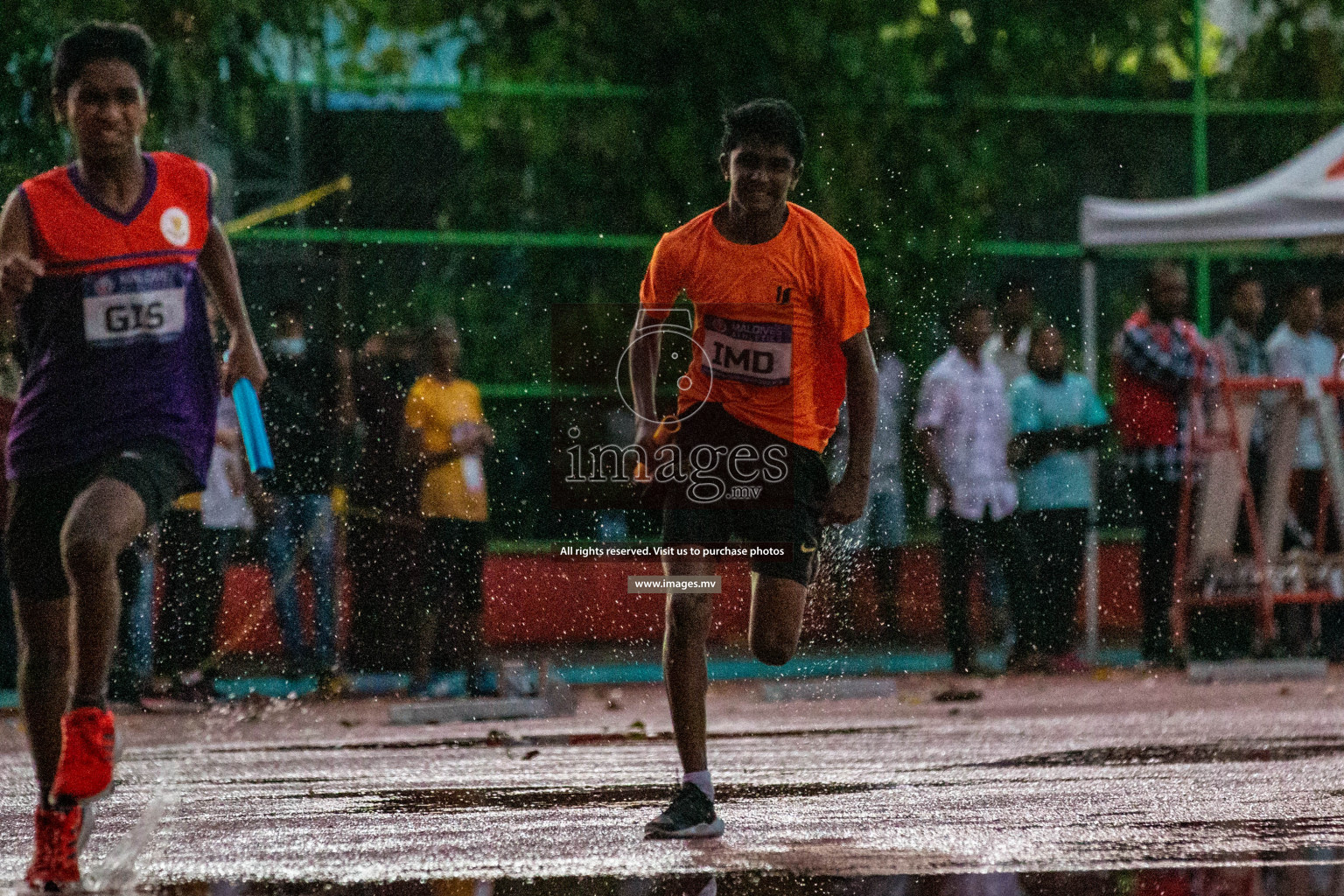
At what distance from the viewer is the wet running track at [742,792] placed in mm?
5020

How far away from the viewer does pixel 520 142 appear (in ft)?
38.9

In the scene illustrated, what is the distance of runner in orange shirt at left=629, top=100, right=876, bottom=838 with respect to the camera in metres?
5.55

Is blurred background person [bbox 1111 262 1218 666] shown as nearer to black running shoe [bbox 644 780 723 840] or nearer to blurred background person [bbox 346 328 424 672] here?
blurred background person [bbox 346 328 424 672]

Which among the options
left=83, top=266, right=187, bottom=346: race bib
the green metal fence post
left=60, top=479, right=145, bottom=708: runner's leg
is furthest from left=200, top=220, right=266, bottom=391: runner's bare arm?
the green metal fence post

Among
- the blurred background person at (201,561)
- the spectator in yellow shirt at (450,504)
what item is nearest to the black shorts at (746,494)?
the spectator in yellow shirt at (450,504)

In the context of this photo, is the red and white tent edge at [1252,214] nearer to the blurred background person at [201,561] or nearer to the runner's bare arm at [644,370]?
the blurred background person at [201,561]

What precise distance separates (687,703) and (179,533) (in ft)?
16.3

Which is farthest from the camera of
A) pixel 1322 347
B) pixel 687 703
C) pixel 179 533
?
pixel 1322 347

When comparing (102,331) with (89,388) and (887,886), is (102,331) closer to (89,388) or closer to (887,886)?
(89,388)

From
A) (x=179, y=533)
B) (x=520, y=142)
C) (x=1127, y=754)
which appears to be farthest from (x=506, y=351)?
(x=1127, y=754)

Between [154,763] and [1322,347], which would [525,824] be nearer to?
[154,763]

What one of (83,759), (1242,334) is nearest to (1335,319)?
(1242,334)

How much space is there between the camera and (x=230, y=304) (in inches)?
210

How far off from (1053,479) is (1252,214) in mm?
1791
